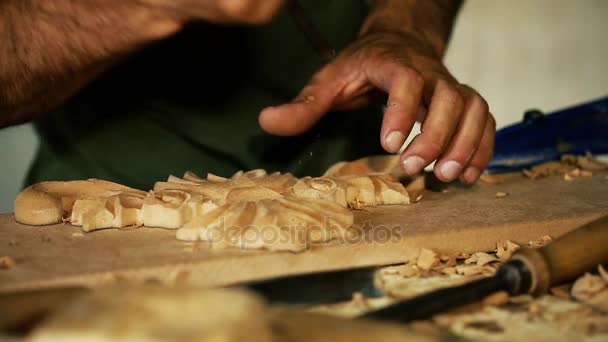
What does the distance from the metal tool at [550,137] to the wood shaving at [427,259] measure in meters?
0.90

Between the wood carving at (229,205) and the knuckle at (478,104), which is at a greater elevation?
the knuckle at (478,104)

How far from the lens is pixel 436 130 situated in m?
1.67

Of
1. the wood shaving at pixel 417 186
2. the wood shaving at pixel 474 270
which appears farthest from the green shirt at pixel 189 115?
the wood shaving at pixel 474 270

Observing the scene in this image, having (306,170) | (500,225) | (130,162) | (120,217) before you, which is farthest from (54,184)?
(500,225)

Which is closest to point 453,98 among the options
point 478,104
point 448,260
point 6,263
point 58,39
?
point 478,104

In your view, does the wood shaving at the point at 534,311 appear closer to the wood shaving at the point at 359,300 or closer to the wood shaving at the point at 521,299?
the wood shaving at the point at 521,299

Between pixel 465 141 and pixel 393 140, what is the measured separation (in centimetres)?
23

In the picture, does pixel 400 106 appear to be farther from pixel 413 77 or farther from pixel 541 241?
pixel 541 241

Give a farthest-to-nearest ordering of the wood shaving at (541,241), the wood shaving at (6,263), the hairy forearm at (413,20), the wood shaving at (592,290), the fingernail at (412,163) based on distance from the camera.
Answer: the hairy forearm at (413,20)
the fingernail at (412,163)
the wood shaving at (541,241)
the wood shaving at (6,263)
the wood shaving at (592,290)

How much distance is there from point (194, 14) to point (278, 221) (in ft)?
1.44

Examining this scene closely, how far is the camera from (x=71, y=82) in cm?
165

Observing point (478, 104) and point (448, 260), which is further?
point (478, 104)

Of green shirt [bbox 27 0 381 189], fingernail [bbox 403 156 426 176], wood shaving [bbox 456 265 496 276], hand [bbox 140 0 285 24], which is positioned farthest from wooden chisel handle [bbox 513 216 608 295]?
green shirt [bbox 27 0 381 189]

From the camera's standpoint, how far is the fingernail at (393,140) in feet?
5.38
